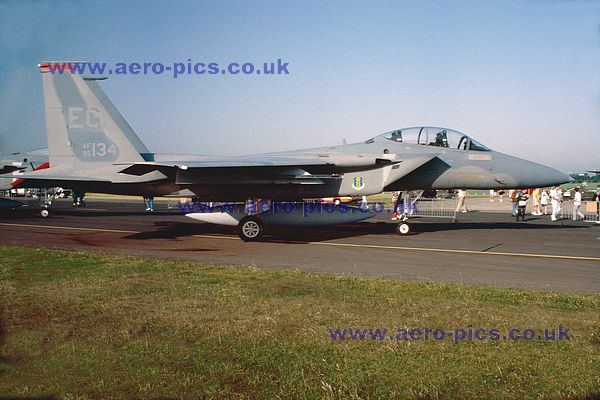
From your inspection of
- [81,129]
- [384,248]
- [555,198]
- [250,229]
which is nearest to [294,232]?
[250,229]

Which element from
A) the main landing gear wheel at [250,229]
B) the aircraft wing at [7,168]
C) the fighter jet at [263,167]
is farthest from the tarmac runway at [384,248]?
the aircraft wing at [7,168]

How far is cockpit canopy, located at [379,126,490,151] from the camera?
1564 cm

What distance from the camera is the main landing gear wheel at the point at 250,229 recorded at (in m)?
15.1

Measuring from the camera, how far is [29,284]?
8.01 metres

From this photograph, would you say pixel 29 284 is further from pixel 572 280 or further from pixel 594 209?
pixel 594 209

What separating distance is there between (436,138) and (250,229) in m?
6.83

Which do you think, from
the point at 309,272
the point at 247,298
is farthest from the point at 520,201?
the point at 247,298

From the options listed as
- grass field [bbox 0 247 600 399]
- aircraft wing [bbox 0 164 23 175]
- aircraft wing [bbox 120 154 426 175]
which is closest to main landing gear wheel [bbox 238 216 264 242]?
aircraft wing [bbox 120 154 426 175]

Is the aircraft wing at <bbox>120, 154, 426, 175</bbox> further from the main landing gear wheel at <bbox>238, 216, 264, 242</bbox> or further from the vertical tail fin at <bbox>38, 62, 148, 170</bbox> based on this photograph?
the vertical tail fin at <bbox>38, 62, 148, 170</bbox>

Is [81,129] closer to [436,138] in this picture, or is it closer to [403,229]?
[403,229]

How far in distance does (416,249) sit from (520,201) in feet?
43.0

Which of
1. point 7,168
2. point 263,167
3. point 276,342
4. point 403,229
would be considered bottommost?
point 276,342

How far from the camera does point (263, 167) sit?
14.2 m

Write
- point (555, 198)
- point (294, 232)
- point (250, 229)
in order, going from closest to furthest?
point (250, 229) → point (294, 232) → point (555, 198)
